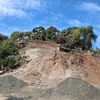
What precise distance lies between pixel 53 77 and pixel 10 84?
4.82 metres

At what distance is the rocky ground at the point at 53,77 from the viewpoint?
34750 millimetres

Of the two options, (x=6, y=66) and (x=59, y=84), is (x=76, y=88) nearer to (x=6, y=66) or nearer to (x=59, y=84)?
(x=59, y=84)

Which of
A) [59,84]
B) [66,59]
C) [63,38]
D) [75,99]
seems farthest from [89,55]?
[63,38]

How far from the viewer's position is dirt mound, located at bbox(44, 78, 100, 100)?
3416 centimetres

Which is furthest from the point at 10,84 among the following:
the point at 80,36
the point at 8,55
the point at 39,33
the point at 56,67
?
the point at 80,36

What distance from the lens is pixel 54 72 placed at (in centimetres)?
4028

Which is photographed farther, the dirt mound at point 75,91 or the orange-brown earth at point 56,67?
the orange-brown earth at point 56,67

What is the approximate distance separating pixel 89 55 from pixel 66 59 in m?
3.08

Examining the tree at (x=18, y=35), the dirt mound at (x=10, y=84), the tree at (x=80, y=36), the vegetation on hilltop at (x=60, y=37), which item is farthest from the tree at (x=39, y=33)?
the dirt mound at (x=10, y=84)

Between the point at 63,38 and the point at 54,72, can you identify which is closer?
the point at 54,72

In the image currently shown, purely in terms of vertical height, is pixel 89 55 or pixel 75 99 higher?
pixel 89 55

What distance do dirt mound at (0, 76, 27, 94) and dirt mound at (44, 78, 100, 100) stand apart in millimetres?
3735

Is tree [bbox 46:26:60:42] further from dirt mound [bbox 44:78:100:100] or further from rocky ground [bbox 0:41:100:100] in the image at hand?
dirt mound [bbox 44:78:100:100]

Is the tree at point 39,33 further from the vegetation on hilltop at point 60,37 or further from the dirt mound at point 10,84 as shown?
the dirt mound at point 10,84
